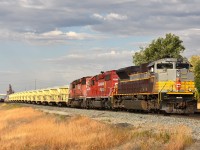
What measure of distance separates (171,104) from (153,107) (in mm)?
1840

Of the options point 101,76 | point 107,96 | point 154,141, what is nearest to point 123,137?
point 154,141

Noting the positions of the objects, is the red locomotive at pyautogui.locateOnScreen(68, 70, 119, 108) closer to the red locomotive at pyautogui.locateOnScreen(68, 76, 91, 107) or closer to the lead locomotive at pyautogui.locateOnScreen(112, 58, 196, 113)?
the red locomotive at pyautogui.locateOnScreen(68, 76, 91, 107)

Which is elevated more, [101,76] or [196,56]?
[196,56]

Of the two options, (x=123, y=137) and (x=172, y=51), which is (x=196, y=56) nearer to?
(x=172, y=51)

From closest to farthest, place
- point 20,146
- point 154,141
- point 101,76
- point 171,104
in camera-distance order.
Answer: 1. point 154,141
2. point 20,146
3. point 171,104
4. point 101,76

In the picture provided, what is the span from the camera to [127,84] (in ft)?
106

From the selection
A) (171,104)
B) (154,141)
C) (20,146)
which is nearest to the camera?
(154,141)

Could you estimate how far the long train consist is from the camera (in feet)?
83.2

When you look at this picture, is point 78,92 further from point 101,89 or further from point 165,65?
point 165,65

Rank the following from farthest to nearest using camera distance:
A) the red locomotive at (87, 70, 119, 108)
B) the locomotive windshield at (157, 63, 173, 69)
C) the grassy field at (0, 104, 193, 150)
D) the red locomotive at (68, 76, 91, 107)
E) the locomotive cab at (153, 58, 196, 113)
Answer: the red locomotive at (68, 76, 91, 107) < the red locomotive at (87, 70, 119, 108) < the locomotive windshield at (157, 63, 173, 69) < the locomotive cab at (153, 58, 196, 113) < the grassy field at (0, 104, 193, 150)

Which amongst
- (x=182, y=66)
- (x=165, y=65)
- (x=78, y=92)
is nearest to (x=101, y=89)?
(x=78, y=92)

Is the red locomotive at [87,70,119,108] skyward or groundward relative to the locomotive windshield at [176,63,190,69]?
groundward

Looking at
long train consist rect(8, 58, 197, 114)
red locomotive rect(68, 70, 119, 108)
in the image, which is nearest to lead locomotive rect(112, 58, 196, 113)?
long train consist rect(8, 58, 197, 114)

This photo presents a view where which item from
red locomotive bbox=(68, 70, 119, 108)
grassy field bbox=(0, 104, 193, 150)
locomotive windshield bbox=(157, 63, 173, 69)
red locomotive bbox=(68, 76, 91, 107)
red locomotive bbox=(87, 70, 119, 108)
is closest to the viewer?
grassy field bbox=(0, 104, 193, 150)
